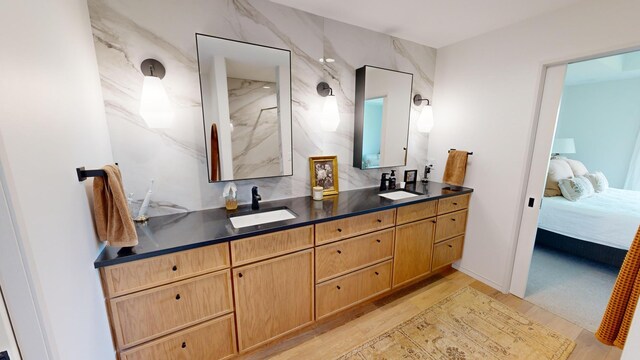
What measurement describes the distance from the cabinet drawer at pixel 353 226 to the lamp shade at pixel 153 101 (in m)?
1.24

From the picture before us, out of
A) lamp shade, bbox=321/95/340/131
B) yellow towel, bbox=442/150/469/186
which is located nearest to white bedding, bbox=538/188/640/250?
yellow towel, bbox=442/150/469/186

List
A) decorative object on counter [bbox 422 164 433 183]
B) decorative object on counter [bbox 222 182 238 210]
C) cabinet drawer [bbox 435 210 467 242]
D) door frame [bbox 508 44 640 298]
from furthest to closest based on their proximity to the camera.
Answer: decorative object on counter [bbox 422 164 433 183] → cabinet drawer [bbox 435 210 467 242] → door frame [bbox 508 44 640 298] → decorative object on counter [bbox 222 182 238 210]

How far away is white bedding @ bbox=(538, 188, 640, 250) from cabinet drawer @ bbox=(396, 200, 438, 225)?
6.07 ft

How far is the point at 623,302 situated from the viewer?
4.29 ft

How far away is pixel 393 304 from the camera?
213 cm

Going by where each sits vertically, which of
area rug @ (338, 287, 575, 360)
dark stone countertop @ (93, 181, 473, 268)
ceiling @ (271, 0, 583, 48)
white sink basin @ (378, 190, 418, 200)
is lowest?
area rug @ (338, 287, 575, 360)

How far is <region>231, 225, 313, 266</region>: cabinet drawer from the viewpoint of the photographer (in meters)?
1.39

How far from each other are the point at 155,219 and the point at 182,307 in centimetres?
63

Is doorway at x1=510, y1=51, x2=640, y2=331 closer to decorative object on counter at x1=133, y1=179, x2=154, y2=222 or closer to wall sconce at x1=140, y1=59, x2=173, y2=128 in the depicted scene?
wall sconce at x1=140, y1=59, x2=173, y2=128

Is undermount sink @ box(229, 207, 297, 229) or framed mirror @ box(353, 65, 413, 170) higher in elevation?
framed mirror @ box(353, 65, 413, 170)

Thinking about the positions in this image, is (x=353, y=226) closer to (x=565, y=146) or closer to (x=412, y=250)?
(x=412, y=250)

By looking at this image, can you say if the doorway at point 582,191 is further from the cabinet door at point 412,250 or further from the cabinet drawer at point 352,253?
the cabinet drawer at point 352,253

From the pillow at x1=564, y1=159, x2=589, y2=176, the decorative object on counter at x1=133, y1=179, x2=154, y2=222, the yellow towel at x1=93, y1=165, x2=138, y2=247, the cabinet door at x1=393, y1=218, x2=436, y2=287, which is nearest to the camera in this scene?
the yellow towel at x1=93, y1=165, x2=138, y2=247

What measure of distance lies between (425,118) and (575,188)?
2158mm
